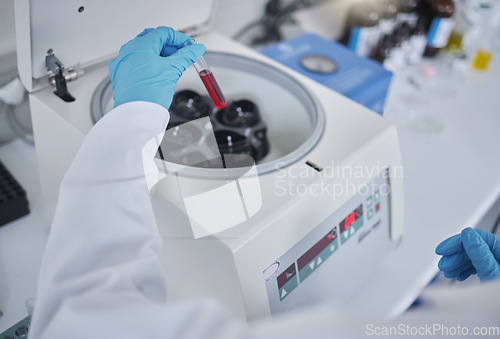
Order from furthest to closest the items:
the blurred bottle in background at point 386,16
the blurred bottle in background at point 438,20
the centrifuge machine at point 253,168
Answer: the blurred bottle in background at point 438,20
the blurred bottle in background at point 386,16
the centrifuge machine at point 253,168

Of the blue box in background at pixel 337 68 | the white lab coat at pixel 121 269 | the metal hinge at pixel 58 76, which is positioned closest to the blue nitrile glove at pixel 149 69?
the white lab coat at pixel 121 269

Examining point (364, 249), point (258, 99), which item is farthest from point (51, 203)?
point (364, 249)

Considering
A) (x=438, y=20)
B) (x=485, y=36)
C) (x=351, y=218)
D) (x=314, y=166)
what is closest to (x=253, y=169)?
(x=314, y=166)

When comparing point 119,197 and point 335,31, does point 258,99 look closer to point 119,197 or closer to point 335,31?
point 119,197

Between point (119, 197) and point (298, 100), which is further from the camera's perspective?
point (298, 100)

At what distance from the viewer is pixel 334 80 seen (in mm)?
1265

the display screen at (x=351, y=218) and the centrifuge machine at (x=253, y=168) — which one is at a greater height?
the centrifuge machine at (x=253, y=168)

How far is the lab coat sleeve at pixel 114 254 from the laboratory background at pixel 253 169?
0.37 feet

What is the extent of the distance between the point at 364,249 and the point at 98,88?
71cm

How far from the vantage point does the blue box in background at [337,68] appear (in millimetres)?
1261

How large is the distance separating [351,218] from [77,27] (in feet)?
2.28

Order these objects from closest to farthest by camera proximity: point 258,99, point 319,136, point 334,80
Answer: point 319,136 → point 258,99 → point 334,80

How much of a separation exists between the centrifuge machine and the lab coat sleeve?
0.37ft

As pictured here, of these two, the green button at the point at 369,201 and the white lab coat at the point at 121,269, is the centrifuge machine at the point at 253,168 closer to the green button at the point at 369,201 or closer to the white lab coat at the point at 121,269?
the green button at the point at 369,201
